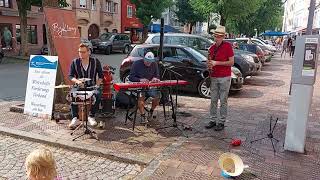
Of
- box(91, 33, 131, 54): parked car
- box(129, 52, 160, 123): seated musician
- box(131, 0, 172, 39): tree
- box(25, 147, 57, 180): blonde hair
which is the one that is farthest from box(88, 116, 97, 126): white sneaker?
box(131, 0, 172, 39): tree

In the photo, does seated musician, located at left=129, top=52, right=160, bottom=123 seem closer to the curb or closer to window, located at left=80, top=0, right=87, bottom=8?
the curb

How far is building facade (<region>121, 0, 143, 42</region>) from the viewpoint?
42.4 meters

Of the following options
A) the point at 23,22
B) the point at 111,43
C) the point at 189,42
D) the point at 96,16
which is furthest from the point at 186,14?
the point at 189,42

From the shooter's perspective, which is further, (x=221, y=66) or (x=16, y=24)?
(x=16, y=24)

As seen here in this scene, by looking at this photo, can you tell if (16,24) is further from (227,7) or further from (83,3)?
(227,7)

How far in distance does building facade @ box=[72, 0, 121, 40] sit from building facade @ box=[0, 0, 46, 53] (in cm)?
580

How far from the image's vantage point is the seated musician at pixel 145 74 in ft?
21.4

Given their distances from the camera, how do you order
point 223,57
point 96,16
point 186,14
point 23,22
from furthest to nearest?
point 186,14
point 96,16
point 23,22
point 223,57

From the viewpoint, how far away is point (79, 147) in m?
5.28

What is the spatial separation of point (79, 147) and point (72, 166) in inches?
21.5

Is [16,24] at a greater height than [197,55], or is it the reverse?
[16,24]

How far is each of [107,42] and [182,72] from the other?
17.5m

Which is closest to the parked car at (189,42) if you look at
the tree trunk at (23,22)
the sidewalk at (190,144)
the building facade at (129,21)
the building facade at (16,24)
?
the sidewalk at (190,144)

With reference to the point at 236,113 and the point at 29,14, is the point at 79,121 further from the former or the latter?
the point at 29,14
